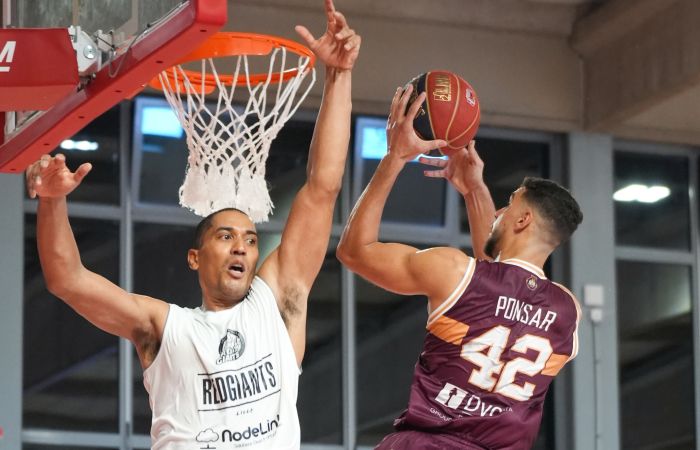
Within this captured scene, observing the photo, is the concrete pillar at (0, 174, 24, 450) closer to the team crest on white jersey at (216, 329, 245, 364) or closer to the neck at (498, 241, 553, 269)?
the team crest on white jersey at (216, 329, 245, 364)

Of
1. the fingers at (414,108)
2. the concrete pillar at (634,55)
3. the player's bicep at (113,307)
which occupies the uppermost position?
the concrete pillar at (634,55)

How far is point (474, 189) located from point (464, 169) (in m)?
0.12

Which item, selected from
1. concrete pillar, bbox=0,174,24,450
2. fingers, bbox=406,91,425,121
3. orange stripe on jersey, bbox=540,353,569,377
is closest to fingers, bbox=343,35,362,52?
fingers, bbox=406,91,425,121

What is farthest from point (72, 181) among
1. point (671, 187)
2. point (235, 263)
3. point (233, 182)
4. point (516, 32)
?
point (671, 187)

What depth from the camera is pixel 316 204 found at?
227 inches

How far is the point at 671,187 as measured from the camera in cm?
1395

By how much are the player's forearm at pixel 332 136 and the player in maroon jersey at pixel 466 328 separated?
17 cm

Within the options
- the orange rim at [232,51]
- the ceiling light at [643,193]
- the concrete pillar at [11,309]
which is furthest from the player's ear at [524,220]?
the ceiling light at [643,193]

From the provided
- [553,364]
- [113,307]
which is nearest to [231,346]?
[113,307]

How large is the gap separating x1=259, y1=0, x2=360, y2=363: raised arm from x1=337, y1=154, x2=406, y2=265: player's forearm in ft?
0.38

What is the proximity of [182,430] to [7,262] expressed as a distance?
6.39 meters

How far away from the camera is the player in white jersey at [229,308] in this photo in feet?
17.8

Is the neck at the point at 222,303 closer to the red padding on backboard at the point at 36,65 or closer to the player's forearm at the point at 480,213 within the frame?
the red padding on backboard at the point at 36,65

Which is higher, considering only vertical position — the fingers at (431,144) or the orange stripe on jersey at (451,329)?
the fingers at (431,144)
